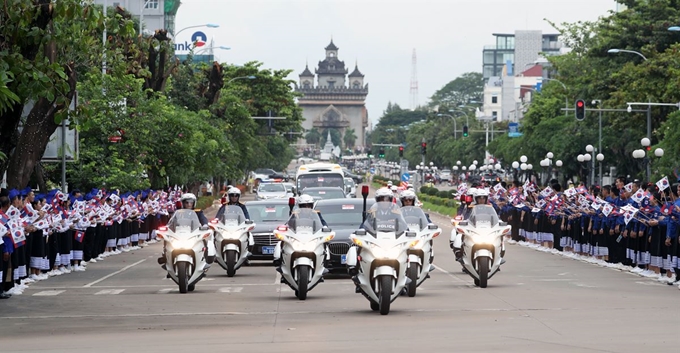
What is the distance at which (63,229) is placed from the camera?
87.5 ft

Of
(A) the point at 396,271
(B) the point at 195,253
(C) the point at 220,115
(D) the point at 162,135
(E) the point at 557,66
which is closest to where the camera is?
(A) the point at 396,271

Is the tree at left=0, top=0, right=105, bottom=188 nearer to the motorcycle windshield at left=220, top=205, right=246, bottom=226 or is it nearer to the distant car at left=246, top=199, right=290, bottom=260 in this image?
the motorcycle windshield at left=220, top=205, right=246, bottom=226

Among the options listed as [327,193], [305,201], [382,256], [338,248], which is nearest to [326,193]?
[327,193]

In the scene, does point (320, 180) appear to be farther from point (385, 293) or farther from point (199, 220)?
point (385, 293)

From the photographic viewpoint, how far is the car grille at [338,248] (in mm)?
23500

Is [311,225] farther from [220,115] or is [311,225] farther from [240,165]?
[240,165]

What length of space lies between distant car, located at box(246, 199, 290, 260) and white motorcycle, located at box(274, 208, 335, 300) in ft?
27.6

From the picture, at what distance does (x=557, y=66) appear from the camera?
3125 inches

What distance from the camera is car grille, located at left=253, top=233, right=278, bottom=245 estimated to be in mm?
28359

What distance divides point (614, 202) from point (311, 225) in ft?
32.6

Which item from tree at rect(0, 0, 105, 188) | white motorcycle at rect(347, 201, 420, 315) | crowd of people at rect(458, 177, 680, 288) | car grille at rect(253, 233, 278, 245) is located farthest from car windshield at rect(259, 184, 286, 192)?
white motorcycle at rect(347, 201, 420, 315)

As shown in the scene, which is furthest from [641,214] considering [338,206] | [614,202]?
[338,206]

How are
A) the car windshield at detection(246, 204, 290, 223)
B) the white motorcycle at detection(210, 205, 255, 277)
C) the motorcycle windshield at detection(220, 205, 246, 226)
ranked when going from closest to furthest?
the white motorcycle at detection(210, 205, 255, 277) → the motorcycle windshield at detection(220, 205, 246, 226) → the car windshield at detection(246, 204, 290, 223)

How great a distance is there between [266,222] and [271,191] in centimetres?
2908
